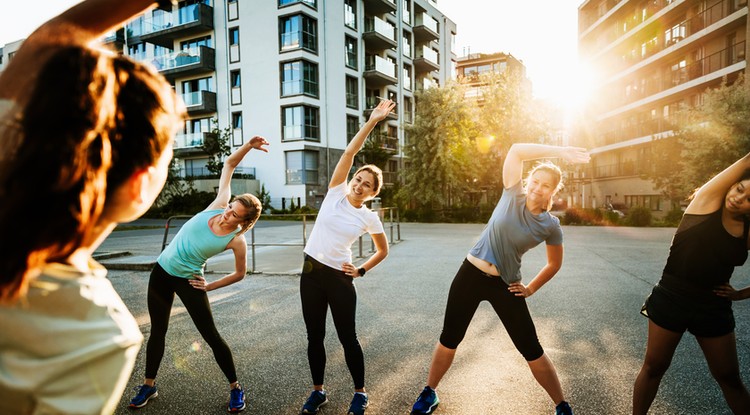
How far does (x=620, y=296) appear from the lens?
689 centimetres

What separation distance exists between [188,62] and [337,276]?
3399 cm

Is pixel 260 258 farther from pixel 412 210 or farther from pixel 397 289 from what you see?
pixel 412 210

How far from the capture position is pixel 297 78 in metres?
29.9

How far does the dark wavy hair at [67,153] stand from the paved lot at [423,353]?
2928mm

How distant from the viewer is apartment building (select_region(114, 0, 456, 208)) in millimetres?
30047

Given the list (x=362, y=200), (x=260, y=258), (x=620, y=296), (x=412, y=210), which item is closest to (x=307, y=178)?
(x=412, y=210)

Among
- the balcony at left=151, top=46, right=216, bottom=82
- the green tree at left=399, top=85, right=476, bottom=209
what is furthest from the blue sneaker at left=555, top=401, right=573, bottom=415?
the balcony at left=151, top=46, right=216, bottom=82

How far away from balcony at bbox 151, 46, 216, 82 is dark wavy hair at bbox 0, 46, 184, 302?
3450cm

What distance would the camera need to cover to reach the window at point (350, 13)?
32969mm

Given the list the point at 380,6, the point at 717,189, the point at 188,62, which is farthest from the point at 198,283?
the point at 380,6

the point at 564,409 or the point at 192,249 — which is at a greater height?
the point at 192,249

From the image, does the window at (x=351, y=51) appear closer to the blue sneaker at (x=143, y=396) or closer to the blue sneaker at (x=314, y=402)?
the blue sneaker at (x=143, y=396)

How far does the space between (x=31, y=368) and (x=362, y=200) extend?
2899mm

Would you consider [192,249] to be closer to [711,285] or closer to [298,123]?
[711,285]
